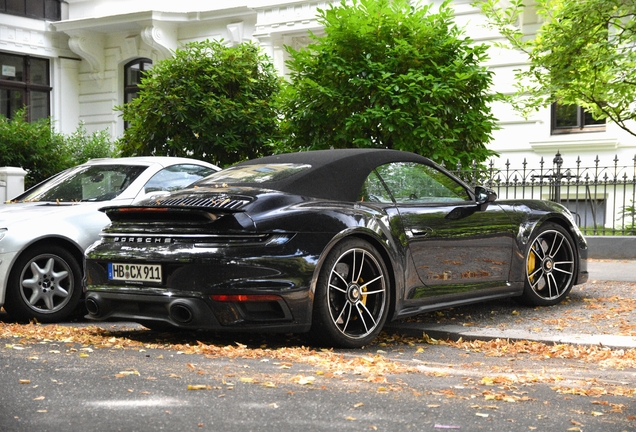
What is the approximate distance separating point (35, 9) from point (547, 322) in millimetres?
20319

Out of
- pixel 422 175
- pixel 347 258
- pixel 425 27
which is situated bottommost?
pixel 347 258

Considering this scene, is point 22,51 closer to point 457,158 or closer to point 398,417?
point 457,158

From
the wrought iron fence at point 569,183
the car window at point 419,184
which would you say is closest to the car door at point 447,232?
the car window at point 419,184

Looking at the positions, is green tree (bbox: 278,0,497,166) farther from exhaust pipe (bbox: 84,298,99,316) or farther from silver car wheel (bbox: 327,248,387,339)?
exhaust pipe (bbox: 84,298,99,316)

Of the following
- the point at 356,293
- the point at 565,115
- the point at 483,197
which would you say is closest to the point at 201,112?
the point at 565,115

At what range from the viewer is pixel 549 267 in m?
8.37

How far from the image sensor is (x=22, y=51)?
2455 cm

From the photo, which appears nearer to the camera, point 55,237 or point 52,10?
point 55,237

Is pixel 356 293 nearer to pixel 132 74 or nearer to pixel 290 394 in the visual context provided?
pixel 290 394

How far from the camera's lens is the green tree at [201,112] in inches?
615

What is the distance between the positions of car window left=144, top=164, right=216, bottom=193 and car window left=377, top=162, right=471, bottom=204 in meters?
2.63

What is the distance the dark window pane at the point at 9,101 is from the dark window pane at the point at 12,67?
366 mm

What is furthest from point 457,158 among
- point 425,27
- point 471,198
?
point 471,198

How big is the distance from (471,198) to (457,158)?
4.84 m
